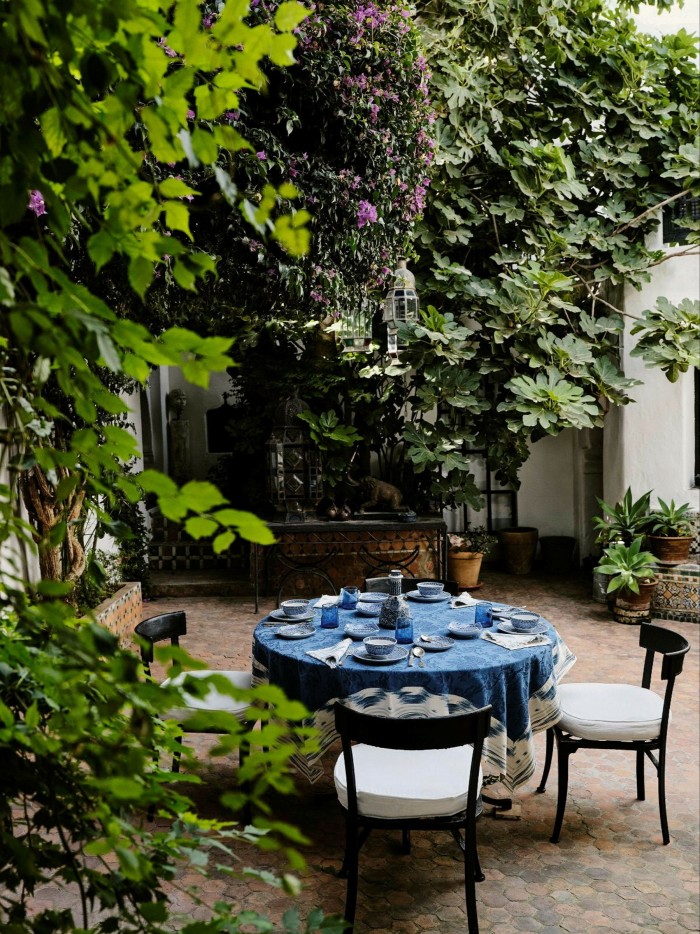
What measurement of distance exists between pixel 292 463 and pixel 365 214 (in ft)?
15.3

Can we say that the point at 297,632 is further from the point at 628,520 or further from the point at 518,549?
the point at 518,549

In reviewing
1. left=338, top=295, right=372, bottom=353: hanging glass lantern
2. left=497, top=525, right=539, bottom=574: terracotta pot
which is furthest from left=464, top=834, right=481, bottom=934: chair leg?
left=497, top=525, right=539, bottom=574: terracotta pot

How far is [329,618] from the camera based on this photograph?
406 cm

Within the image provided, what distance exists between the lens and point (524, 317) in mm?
7680

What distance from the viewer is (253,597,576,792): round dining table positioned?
3451 millimetres

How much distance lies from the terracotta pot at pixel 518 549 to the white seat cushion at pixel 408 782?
275 inches

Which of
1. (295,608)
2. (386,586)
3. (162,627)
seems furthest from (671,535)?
(162,627)

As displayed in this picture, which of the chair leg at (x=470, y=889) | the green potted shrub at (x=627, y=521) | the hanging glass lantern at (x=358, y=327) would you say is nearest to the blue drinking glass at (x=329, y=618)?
the chair leg at (x=470, y=889)

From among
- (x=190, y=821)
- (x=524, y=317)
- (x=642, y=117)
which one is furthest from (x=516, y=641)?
(x=642, y=117)

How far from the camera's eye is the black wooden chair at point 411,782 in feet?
9.14

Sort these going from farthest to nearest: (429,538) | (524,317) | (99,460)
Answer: (429,538) → (524,317) → (99,460)

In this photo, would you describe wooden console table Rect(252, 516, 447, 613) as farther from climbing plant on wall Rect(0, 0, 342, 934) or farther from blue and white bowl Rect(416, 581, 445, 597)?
climbing plant on wall Rect(0, 0, 342, 934)

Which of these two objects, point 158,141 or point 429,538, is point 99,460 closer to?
point 158,141

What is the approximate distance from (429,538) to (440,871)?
16.7 ft
